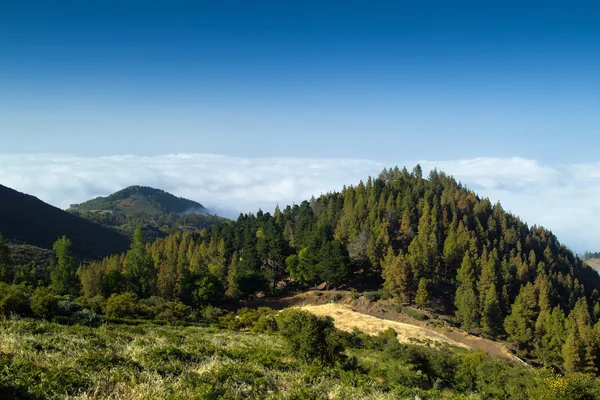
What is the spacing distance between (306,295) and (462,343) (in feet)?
95.0

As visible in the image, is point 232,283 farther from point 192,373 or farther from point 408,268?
point 192,373

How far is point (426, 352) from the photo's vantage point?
31.5m

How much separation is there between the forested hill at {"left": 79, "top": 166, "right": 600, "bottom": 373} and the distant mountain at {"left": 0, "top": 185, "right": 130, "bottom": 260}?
7453 centimetres

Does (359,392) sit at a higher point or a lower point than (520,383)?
higher

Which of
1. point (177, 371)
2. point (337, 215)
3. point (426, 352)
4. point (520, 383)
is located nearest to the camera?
point (177, 371)

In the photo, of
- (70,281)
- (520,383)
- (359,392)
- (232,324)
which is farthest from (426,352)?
(70,281)

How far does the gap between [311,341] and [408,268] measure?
50.6 metres

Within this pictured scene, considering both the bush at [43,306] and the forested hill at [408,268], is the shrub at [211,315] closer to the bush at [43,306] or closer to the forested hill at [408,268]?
the forested hill at [408,268]

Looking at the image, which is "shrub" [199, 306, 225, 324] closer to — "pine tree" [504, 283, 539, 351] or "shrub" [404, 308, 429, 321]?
"shrub" [404, 308, 429, 321]

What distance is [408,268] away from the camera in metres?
66.9

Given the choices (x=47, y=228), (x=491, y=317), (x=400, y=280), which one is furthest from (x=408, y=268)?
(x=47, y=228)

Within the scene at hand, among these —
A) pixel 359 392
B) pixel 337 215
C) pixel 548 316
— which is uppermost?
pixel 337 215

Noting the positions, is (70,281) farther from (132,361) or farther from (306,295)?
(132,361)

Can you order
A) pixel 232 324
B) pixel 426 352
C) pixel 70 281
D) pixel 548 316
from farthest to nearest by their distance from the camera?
1. pixel 70 281
2. pixel 548 316
3. pixel 232 324
4. pixel 426 352
